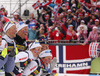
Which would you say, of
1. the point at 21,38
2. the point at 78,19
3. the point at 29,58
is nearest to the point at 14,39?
the point at 21,38

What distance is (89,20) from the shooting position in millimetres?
8281

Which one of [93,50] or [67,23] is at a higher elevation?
[67,23]

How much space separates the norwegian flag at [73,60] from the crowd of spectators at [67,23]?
30 centimetres

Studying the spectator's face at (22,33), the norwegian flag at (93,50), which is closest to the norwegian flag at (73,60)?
the norwegian flag at (93,50)

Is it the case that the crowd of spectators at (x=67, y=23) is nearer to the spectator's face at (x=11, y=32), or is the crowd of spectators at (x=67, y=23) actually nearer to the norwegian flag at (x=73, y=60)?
the norwegian flag at (x=73, y=60)

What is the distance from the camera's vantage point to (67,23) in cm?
788

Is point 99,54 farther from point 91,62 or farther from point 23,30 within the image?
point 23,30

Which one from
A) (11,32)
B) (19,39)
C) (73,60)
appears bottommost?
(73,60)

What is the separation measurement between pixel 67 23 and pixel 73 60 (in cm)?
174

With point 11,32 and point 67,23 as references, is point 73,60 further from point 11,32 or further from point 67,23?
point 11,32

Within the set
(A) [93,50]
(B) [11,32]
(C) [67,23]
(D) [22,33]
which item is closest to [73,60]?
(A) [93,50]

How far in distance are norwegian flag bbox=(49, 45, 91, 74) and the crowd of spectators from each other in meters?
0.30

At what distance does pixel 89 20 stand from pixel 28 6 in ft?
20.2

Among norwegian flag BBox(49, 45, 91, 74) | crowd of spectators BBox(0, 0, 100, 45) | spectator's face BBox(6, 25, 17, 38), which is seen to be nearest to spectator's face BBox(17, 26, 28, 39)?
spectator's face BBox(6, 25, 17, 38)
